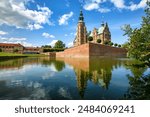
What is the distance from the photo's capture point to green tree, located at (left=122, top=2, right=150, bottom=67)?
2188 cm

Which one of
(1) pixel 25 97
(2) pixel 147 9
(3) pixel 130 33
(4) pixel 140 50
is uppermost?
(2) pixel 147 9

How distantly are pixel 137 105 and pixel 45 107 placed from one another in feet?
9.35

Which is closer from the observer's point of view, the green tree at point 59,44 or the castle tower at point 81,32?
the castle tower at point 81,32

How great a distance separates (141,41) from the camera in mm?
23281

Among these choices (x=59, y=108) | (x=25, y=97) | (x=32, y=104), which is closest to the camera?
(x=59, y=108)

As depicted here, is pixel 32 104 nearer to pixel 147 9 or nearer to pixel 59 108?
pixel 59 108

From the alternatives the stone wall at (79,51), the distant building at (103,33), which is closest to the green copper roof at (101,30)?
the distant building at (103,33)

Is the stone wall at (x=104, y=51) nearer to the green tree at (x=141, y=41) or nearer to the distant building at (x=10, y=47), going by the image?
the green tree at (x=141, y=41)

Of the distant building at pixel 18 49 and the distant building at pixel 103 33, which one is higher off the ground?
the distant building at pixel 103 33

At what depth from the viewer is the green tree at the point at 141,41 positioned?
861 inches

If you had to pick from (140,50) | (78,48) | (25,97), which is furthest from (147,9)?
(78,48)

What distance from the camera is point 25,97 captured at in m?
Result: 8.60

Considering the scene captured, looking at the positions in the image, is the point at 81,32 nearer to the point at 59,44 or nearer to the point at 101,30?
the point at 101,30

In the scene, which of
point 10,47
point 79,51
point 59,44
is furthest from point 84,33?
point 10,47
